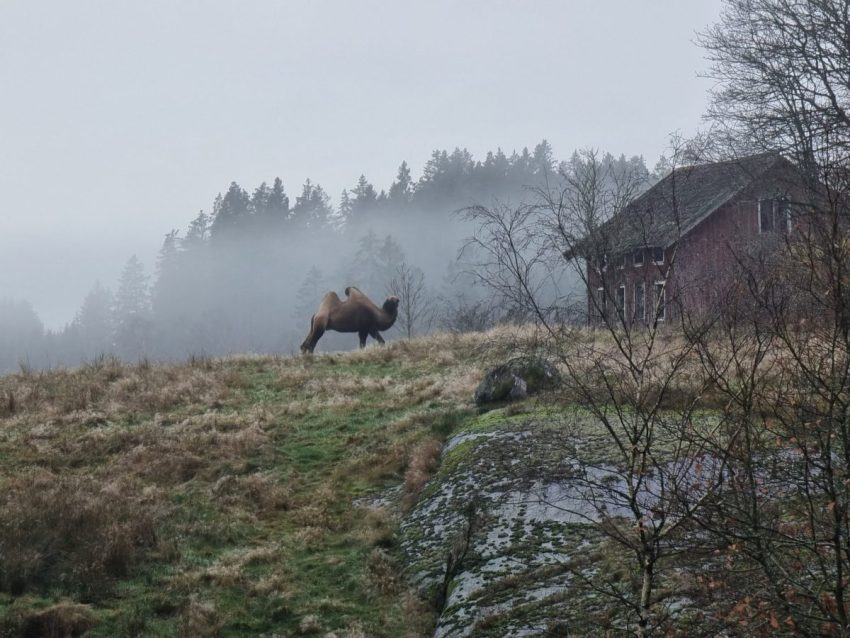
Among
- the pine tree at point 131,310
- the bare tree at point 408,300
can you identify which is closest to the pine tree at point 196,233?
the pine tree at point 131,310

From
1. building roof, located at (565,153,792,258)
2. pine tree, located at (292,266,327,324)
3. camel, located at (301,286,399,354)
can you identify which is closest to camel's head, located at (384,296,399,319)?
camel, located at (301,286,399,354)

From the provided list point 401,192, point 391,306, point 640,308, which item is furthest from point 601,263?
point 401,192

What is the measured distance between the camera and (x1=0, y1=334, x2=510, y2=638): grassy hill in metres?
6.56

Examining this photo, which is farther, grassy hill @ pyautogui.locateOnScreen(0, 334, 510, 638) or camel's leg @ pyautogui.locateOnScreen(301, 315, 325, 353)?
camel's leg @ pyautogui.locateOnScreen(301, 315, 325, 353)

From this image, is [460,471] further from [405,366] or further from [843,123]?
[843,123]

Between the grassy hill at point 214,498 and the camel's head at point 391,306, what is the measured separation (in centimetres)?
672

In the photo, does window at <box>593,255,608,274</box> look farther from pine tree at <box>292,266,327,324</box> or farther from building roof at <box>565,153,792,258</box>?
pine tree at <box>292,266,327,324</box>

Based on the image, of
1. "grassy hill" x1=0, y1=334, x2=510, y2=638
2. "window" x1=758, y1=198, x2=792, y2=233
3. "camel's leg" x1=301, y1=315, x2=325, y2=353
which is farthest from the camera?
"camel's leg" x1=301, y1=315, x2=325, y2=353

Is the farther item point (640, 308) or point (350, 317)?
point (350, 317)

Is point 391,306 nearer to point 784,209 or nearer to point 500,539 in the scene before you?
point 784,209

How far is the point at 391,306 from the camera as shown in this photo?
76.9 feet

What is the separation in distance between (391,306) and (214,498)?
565 inches

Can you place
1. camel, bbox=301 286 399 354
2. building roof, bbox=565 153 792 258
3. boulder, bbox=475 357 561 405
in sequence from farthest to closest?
camel, bbox=301 286 399 354 < boulder, bbox=475 357 561 405 < building roof, bbox=565 153 792 258

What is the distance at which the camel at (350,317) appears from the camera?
22422mm
